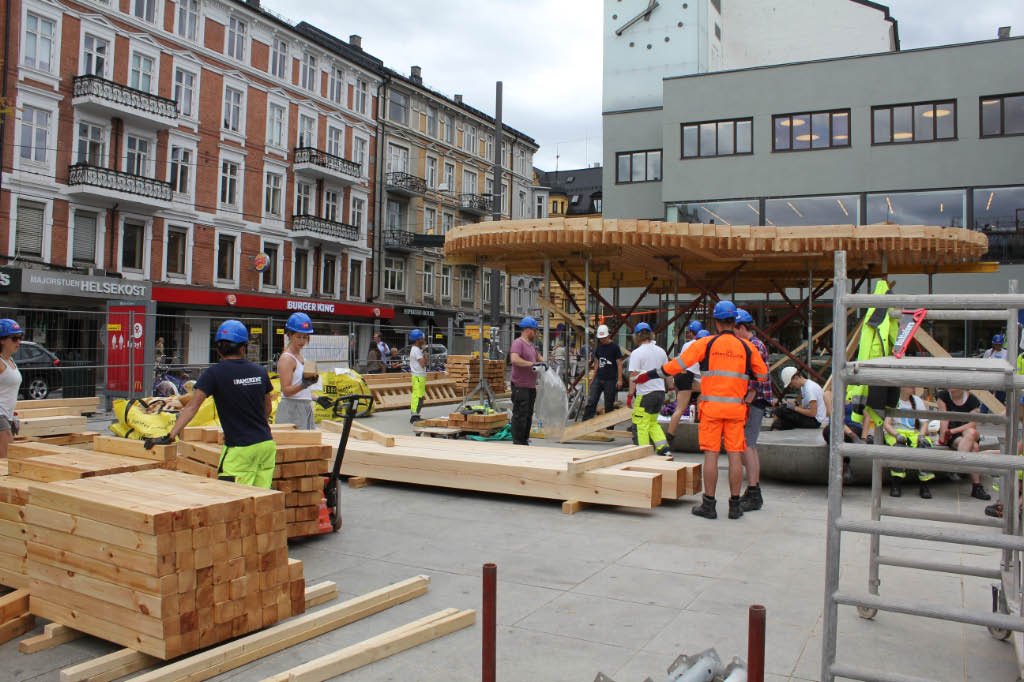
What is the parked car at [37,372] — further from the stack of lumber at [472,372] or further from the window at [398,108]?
the window at [398,108]

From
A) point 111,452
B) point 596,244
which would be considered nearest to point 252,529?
point 111,452

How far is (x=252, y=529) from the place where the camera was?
4.48 meters

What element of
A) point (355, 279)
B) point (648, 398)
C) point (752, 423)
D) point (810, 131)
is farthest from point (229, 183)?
point (752, 423)

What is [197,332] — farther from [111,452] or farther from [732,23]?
[732,23]

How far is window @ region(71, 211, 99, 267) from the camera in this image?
30.7 m

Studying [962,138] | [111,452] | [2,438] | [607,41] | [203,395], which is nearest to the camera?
[203,395]

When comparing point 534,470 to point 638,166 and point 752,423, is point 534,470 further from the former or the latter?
point 638,166

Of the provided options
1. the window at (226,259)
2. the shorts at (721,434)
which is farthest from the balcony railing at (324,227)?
the shorts at (721,434)

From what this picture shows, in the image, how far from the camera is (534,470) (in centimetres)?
816

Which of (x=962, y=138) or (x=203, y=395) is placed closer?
(x=203, y=395)

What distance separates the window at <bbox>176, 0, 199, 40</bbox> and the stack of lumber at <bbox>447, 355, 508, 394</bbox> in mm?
21874

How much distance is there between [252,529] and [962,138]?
2871 centimetres

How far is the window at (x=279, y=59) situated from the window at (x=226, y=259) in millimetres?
8877

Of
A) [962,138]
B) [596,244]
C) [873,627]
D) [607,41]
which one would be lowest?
[873,627]
